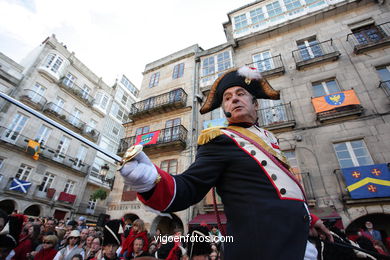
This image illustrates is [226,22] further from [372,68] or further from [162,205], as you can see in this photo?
[162,205]

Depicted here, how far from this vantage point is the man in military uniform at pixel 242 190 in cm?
98

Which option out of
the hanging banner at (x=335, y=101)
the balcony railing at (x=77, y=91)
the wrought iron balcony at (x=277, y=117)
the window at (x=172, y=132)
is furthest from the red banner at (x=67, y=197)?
the hanging banner at (x=335, y=101)

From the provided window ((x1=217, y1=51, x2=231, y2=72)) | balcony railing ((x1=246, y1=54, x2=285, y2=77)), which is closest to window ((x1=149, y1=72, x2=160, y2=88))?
window ((x1=217, y1=51, x2=231, y2=72))

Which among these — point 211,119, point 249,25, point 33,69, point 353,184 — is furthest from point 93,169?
point 353,184

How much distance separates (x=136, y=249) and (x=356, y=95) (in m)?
11.7

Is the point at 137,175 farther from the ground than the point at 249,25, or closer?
closer

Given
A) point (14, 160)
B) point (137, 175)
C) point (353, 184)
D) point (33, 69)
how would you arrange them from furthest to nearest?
point (33, 69)
point (14, 160)
point (353, 184)
point (137, 175)

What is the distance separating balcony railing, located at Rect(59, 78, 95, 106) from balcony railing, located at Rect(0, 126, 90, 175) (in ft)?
22.7

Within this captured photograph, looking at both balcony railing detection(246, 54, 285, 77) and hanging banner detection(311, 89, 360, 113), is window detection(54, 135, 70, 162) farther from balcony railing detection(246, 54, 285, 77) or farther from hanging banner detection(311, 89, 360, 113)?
hanging banner detection(311, 89, 360, 113)

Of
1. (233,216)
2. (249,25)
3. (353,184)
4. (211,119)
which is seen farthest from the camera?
(249,25)

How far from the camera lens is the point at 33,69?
61.3 feet

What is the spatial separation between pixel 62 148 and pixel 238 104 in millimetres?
23173

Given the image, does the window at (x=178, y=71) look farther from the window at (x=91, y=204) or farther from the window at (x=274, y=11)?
the window at (x=91, y=204)

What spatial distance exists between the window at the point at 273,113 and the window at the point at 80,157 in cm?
1990
